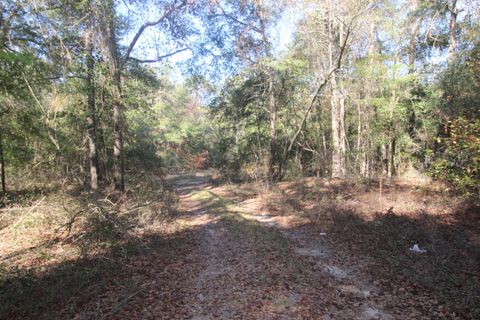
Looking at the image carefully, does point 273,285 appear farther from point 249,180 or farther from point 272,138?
point 249,180

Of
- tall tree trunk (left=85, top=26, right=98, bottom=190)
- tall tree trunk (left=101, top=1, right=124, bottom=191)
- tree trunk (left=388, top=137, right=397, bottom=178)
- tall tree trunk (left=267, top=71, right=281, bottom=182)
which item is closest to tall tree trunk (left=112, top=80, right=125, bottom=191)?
tall tree trunk (left=101, top=1, right=124, bottom=191)

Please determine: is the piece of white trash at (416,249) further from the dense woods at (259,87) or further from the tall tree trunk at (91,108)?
the tall tree trunk at (91,108)

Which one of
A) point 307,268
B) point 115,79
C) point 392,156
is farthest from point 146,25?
point 392,156

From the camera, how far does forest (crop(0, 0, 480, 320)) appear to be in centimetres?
557

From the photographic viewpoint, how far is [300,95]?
20.4m

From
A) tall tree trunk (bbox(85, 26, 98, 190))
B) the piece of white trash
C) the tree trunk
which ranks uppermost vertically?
tall tree trunk (bbox(85, 26, 98, 190))

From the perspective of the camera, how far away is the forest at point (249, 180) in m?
5.57

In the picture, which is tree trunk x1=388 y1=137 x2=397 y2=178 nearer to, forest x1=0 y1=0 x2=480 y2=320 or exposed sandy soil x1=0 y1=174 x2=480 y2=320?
forest x1=0 y1=0 x2=480 y2=320

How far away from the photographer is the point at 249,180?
20.5m

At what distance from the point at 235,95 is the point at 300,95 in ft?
14.3

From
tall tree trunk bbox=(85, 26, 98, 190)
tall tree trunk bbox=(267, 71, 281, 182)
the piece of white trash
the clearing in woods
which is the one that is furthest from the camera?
tall tree trunk bbox=(267, 71, 281, 182)

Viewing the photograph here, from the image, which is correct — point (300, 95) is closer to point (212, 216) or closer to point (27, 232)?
point (212, 216)

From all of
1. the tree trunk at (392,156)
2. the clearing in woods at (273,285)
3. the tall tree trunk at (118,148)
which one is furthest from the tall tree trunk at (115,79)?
the tree trunk at (392,156)

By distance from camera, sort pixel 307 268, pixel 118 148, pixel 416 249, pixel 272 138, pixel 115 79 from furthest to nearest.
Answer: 1. pixel 272 138
2. pixel 118 148
3. pixel 115 79
4. pixel 416 249
5. pixel 307 268
